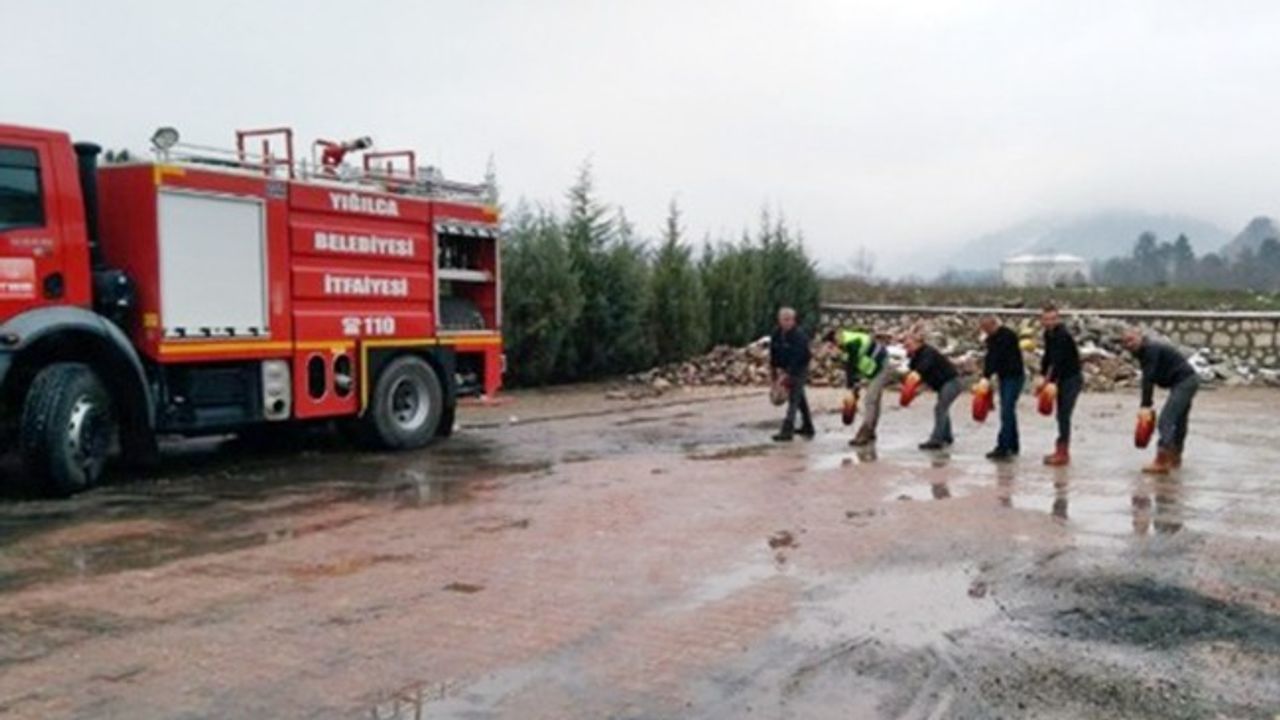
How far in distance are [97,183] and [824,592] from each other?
7.95m

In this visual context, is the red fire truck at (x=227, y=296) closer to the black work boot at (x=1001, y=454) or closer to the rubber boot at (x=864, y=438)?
the rubber boot at (x=864, y=438)

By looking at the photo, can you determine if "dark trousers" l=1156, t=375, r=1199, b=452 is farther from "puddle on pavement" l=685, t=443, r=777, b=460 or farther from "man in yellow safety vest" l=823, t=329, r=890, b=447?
"puddle on pavement" l=685, t=443, r=777, b=460

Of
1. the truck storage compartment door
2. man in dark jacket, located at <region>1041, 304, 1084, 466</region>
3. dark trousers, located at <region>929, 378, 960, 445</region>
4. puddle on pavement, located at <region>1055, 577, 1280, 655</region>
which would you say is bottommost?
puddle on pavement, located at <region>1055, 577, 1280, 655</region>

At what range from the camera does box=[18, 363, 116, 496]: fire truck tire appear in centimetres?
1023

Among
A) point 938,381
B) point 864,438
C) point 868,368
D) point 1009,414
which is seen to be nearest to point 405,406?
point 864,438

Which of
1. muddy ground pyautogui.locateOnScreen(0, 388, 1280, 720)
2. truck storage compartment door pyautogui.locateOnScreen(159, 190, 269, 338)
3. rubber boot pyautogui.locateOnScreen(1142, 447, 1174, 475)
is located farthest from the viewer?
rubber boot pyautogui.locateOnScreen(1142, 447, 1174, 475)

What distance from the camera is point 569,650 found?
6004 mm

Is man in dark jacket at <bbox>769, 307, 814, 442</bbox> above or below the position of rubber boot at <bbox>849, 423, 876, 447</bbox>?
above

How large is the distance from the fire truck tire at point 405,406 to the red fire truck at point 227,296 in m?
0.03

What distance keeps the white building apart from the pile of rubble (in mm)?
24219

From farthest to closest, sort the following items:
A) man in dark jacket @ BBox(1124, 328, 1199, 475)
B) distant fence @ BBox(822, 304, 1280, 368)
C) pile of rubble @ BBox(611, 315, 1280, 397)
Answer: distant fence @ BBox(822, 304, 1280, 368) → pile of rubble @ BBox(611, 315, 1280, 397) → man in dark jacket @ BBox(1124, 328, 1199, 475)

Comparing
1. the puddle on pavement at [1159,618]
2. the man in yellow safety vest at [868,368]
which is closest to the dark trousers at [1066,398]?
the man in yellow safety vest at [868,368]

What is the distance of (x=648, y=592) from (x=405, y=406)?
7811mm

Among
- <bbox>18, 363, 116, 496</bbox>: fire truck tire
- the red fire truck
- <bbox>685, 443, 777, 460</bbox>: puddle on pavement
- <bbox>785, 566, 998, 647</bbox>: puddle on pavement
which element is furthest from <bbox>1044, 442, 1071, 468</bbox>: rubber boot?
<bbox>18, 363, 116, 496</bbox>: fire truck tire
